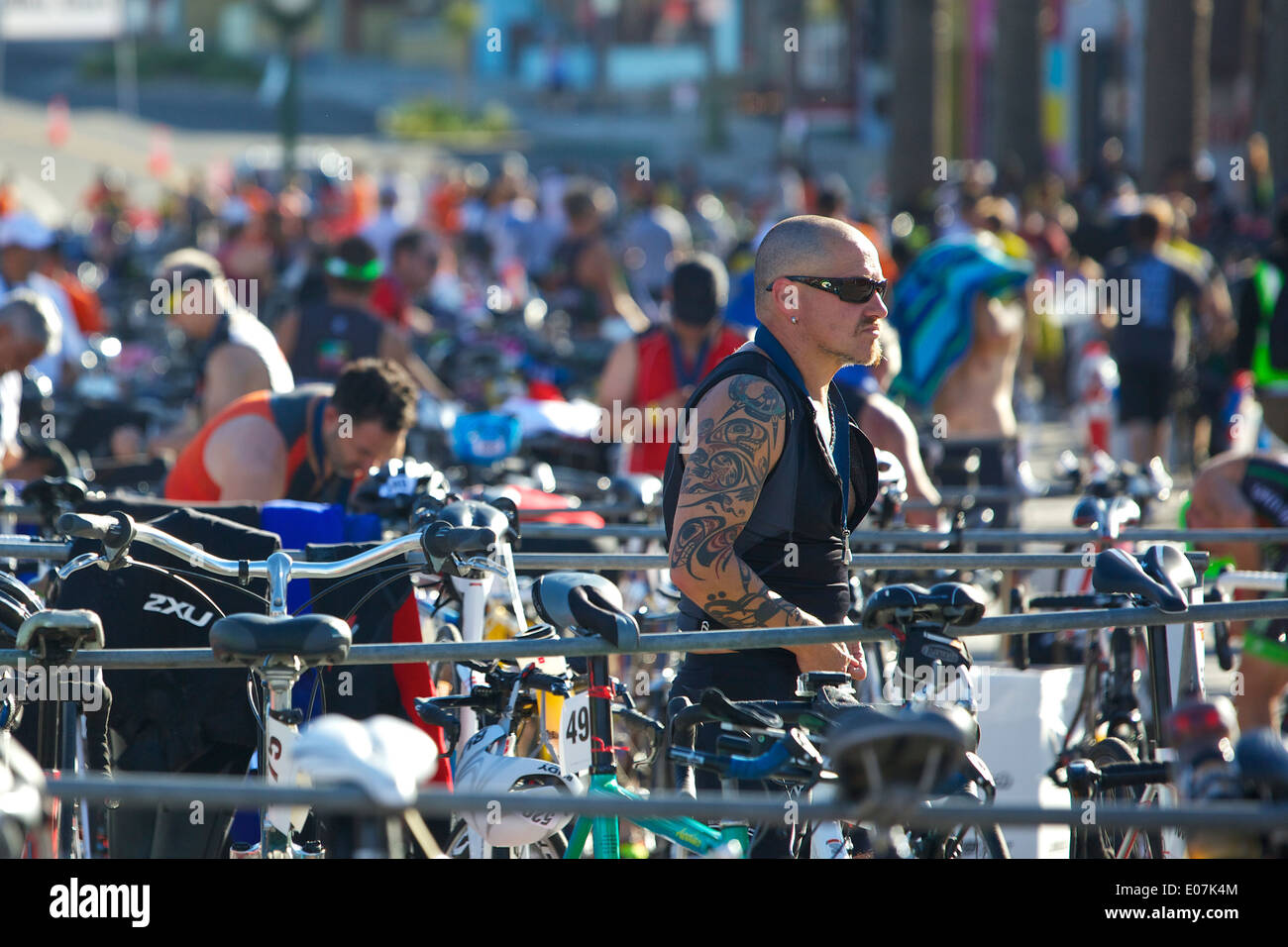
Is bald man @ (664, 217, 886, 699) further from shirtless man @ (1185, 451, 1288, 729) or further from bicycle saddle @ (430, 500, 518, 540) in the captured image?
shirtless man @ (1185, 451, 1288, 729)

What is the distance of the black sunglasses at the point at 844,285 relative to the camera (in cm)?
397

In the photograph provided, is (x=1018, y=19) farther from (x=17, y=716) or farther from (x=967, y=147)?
(x=17, y=716)

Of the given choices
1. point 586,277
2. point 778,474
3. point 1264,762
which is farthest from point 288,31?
point 1264,762

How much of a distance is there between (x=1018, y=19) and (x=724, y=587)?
67.6ft

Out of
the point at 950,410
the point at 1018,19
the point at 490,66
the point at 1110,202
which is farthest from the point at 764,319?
the point at 490,66

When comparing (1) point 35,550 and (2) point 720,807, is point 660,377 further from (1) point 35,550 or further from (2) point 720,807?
(2) point 720,807

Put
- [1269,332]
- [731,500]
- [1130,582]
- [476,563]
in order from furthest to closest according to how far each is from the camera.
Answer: [1269,332] → [476,563] → [1130,582] → [731,500]

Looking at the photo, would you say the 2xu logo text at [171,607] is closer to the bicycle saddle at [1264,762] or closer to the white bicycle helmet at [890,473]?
the white bicycle helmet at [890,473]

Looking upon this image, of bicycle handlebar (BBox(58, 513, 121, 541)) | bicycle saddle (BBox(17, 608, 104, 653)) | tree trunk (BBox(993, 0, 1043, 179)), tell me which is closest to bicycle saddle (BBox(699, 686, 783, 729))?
bicycle saddle (BBox(17, 608, 104, 653))

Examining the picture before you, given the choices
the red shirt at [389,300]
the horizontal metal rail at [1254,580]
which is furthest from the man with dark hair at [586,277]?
the horizontal metal rail at [1254,580]

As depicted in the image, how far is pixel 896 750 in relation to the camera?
8.51ft

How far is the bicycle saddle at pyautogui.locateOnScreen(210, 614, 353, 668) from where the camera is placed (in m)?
3.43

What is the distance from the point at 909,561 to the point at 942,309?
4125mm

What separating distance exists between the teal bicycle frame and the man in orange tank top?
3.60m
